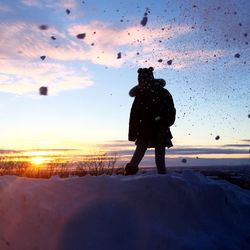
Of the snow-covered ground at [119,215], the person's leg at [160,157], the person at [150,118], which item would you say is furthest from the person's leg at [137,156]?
the snow-covered ground at [119,215]

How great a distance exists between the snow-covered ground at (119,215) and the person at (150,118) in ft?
8.76

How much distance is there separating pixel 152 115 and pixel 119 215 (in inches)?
152

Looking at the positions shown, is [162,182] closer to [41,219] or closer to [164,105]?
[41,219]

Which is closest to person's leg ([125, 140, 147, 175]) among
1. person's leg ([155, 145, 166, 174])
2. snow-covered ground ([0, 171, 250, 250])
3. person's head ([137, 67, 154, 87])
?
person's leg ([155, 145, 166, 174])

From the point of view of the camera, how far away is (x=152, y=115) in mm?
8469

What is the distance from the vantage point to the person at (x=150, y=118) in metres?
8.41

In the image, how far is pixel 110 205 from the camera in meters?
4.93

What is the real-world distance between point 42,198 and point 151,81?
4038 millimetres

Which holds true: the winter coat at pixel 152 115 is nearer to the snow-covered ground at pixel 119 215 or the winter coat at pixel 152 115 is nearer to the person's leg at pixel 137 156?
the person's leg at pixel 137 156

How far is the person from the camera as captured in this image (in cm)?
841

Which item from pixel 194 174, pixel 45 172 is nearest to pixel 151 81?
pixel 194 174

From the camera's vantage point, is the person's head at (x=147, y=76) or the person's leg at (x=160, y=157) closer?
the person's head at (x=147, y=76)

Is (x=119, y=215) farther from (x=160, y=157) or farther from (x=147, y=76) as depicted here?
(x=147, y=76)

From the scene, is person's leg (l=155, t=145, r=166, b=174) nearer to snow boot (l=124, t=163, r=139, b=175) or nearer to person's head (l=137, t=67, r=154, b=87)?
snow boot (l=124, t=163, r=139, b=175)
